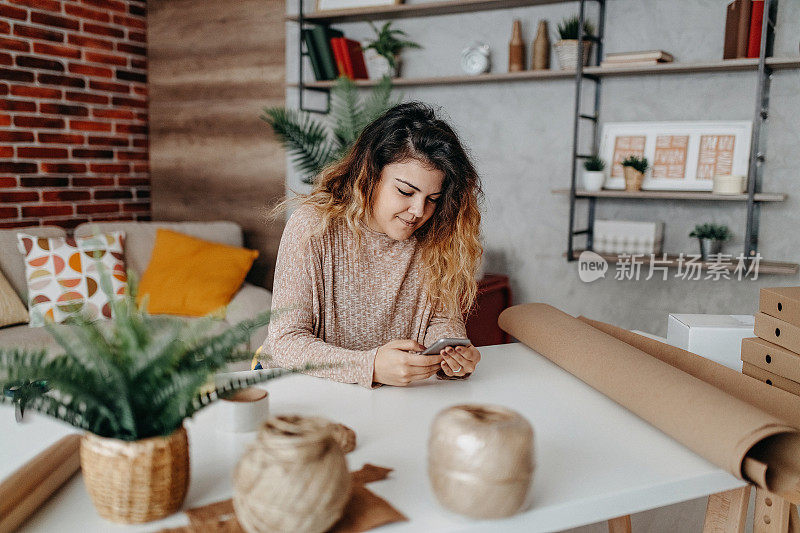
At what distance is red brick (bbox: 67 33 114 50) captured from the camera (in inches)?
144

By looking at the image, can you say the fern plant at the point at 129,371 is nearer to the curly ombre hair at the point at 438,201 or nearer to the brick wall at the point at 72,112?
the curly ombre hair at the point at 438,201

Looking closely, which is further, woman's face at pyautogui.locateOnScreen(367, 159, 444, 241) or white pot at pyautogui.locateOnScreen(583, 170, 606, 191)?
white pot at pyautogui.locateOnScreen(583, 170, 606, 191)

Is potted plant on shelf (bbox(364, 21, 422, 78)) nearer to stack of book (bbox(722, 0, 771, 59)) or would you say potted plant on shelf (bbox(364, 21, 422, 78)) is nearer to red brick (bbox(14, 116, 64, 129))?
stack of book (bbox(722, 0, 771, 59))

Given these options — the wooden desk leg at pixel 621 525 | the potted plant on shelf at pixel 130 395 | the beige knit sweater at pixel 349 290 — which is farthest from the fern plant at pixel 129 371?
the wooden desk leg at pixel 621 525

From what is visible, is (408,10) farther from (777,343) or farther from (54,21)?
(777,343)

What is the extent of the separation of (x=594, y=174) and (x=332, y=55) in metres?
1.53

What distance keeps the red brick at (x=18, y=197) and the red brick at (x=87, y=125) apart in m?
0.45

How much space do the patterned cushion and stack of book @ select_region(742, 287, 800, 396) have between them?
248cm

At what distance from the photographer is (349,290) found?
5.53 ft

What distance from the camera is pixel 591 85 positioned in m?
3.21

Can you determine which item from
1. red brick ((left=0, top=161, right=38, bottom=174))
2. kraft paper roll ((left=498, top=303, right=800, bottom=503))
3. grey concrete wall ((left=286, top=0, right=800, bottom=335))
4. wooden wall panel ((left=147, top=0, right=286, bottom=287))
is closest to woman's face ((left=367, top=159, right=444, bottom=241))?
kraft paper roll ((left=498, top=303, right=800, bottom=503))

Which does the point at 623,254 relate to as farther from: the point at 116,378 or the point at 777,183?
the point at 116,378

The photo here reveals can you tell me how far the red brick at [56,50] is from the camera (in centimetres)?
350

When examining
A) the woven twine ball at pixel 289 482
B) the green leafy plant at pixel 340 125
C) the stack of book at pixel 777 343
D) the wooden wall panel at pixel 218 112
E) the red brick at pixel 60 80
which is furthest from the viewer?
the wooden wall panel at pixel 218 112
